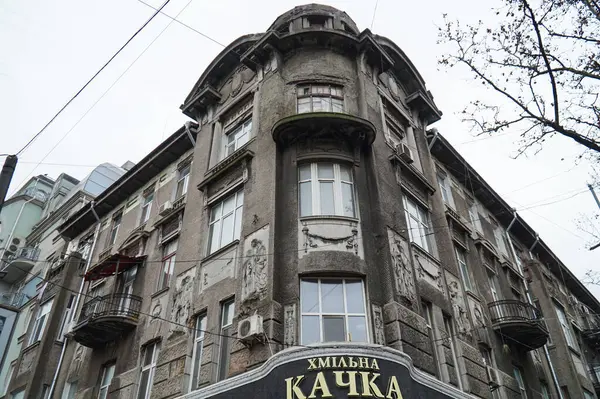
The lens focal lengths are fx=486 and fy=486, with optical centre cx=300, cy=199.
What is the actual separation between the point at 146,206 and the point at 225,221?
8.13m

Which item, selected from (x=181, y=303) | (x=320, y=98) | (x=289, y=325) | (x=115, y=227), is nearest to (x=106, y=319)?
(x=181, y=303)

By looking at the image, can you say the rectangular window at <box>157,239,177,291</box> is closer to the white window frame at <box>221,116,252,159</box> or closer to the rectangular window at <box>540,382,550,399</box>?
the white window frame at <box>221,116,252,159</box>

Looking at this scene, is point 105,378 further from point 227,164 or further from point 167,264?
Answer: point 227,164

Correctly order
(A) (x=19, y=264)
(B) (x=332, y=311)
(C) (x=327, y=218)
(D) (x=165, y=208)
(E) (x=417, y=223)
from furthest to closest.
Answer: (A) (x=19, y=264) → (D) (x=165, y=208) → (E) (x=417, y=223) → (C) (x=327, y=218) → (B) (x=332, y=311)

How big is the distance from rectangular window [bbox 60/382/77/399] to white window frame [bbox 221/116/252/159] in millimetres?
10439

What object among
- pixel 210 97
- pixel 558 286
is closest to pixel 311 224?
pixel 210 97

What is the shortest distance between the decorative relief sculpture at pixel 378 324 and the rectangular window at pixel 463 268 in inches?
262

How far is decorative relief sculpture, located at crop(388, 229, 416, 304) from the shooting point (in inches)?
514

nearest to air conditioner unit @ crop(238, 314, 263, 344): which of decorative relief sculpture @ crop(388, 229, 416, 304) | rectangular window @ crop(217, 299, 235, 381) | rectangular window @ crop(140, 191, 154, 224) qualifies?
rectangular window @ crop(217, 299, 235, 381)

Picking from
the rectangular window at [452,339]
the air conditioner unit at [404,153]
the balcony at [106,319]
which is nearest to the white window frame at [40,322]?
the balcony at [106,319]

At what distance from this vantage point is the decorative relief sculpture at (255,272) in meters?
12.7

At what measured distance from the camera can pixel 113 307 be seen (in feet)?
59.0

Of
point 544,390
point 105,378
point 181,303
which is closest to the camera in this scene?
point 181,303

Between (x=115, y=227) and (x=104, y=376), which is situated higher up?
(x=115, y=227)
